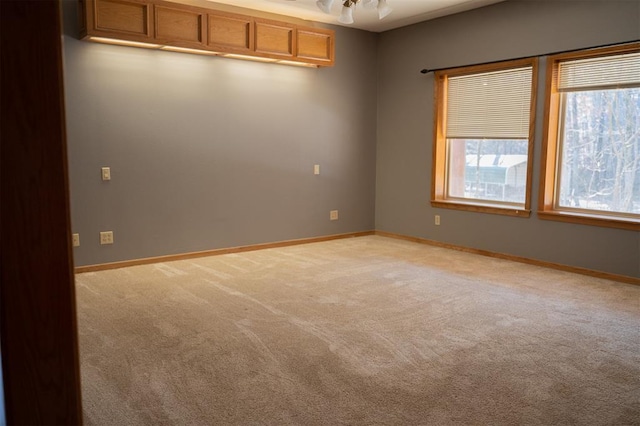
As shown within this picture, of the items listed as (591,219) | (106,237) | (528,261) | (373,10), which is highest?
(373,10)

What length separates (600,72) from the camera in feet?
15.2

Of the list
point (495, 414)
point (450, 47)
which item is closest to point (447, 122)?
point (450, 47)

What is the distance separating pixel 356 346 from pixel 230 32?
3.51 m

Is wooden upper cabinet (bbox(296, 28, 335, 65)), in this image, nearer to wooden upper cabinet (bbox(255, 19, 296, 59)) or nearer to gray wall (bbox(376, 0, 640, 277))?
wooden upper cabinet (bbox(255, 19, 296, 59))

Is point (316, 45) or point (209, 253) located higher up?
point (316, 45)

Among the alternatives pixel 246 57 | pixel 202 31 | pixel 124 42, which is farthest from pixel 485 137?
pixel 124 42

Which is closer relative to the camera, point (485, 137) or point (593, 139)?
point (593, 139)

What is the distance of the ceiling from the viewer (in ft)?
17.4

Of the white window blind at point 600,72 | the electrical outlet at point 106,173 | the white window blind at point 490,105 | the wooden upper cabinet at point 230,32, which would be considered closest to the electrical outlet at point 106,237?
the electrical outlet at point 106,173

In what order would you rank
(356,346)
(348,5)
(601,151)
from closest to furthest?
(356,346) < (348,5) < (601,151)

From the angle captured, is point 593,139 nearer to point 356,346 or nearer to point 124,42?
point 356,346

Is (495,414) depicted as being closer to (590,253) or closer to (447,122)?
(590,253)

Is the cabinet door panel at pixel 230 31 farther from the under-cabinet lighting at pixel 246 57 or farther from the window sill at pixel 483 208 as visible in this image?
the window sill at pixel 483 208

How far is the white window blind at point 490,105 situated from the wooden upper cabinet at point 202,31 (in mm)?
1532
